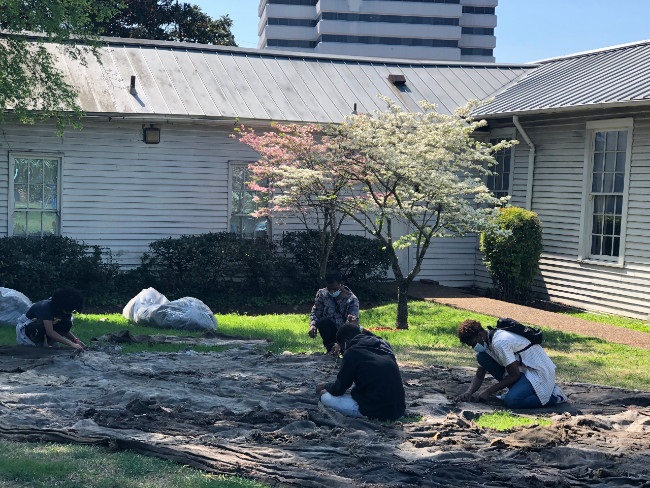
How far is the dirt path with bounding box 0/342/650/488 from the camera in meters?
6.63

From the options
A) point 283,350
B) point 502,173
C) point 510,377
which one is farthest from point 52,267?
point 502,173

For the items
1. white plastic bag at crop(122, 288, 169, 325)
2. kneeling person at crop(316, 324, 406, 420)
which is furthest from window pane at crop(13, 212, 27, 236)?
kneeling person at crop(316, 324, 406, 420)

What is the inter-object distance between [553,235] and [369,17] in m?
93.5

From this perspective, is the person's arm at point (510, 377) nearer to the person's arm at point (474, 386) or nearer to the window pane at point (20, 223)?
the person's arm at point (474, 386)

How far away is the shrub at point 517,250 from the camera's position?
1841 cm

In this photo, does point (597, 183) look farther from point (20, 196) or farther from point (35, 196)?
point (20, 196)

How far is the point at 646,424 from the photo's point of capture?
328 inches

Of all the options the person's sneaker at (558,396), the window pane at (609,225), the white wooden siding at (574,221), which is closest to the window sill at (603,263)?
the white wooden siding at (574,221)

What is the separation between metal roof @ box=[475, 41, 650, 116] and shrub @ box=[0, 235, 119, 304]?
8.71 meters

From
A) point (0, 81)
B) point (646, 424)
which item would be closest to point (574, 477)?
point (646, 424)

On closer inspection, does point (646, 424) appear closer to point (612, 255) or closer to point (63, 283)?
point (612, 255)

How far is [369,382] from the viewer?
8.31m

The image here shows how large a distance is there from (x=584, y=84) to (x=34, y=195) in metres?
11.0

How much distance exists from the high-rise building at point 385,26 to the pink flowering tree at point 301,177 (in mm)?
89235
